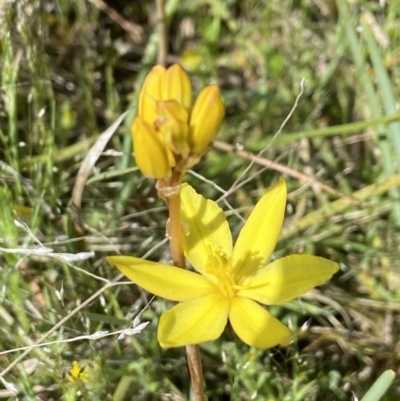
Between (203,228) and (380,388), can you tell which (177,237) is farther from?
(380,388)

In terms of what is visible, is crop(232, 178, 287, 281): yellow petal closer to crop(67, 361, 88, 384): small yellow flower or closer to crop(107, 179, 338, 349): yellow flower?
crop(107, 179, 338, 349): yellow flower

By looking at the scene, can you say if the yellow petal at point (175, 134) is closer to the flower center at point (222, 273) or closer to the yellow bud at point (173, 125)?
the yellow bud at point (173, 125)

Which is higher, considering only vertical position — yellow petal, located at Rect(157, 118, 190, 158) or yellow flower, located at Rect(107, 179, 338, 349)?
yellow petal, located at Rect(157, 118, 190, 158)

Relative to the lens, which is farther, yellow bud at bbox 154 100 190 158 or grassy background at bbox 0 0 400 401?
grassy background at bbox 0 0 400 401

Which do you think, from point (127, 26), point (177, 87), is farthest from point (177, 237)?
point (127, 26)

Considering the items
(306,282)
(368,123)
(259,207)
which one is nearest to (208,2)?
(368,123)

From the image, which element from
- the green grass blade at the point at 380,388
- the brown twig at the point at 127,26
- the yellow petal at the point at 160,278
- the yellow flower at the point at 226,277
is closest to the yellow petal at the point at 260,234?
the yellow flower at the point at 226,277

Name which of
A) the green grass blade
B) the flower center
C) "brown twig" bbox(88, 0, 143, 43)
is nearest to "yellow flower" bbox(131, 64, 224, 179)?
the flower center

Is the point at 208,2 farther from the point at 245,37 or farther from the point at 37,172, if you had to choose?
the point at 37,172
